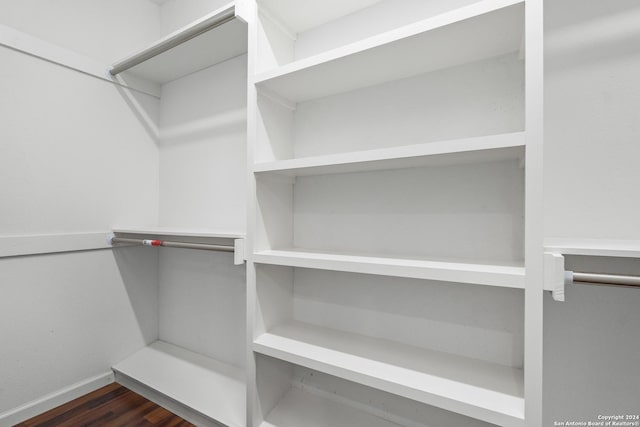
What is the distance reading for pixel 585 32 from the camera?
88 cm

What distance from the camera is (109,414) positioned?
1.38 metres

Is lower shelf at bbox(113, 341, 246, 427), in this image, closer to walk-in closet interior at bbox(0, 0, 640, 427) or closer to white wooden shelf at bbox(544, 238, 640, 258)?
walk-in closet interior at bbox(0, 0, 640, 427)

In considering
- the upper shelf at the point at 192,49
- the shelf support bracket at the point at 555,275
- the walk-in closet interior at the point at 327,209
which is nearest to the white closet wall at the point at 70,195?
the walk-in closet interior at the point at 327,209

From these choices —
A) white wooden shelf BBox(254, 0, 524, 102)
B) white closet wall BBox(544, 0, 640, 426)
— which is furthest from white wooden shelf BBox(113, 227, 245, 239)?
white closet wall BBox(544, 0, 640, 426)

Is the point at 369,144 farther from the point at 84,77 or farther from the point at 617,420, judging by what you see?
the point at 84,77

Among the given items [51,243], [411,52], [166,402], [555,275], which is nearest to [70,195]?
[51,243]

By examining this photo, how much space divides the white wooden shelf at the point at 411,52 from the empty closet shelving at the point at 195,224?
1.53 feet

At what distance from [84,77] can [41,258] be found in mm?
1008

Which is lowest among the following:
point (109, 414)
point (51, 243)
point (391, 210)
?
point (109, 414)

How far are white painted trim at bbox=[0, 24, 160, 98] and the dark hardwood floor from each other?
1784 mm

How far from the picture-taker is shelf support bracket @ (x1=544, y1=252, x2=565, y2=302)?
0.68m

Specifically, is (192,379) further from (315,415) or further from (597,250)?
(597,250)

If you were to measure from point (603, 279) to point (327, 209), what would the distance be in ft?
3.04

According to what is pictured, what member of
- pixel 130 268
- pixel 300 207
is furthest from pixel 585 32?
pixel 130 268
